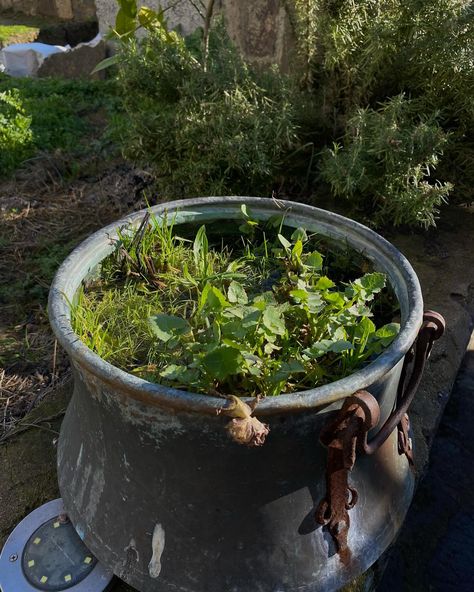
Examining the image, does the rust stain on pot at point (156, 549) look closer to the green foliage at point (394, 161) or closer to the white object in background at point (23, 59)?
the green foliage at point (394, 161)

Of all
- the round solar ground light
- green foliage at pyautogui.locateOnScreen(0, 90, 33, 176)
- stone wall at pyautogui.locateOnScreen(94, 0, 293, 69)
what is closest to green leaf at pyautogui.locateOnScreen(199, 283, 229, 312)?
the round solar ground light

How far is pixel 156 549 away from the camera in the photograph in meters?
1.25

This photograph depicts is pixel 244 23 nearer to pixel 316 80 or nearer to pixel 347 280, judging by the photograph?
pixel 316 80

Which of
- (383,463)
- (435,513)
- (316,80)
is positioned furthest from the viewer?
(316,80)

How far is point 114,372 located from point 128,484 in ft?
0.98

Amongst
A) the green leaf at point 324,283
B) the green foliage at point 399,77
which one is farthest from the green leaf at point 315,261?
A: the green foliage at point 399,77

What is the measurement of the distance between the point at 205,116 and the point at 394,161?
833mm

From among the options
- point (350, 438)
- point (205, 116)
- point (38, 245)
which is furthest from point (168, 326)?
point (38, 245)

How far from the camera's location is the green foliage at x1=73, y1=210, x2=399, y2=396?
1220mm

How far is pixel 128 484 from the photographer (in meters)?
1.26

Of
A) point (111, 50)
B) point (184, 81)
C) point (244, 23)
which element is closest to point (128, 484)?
point (184, 81)

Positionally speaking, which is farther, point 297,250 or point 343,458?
point 297,250

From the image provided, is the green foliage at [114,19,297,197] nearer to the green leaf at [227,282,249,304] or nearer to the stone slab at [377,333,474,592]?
the green leaf at [227,282,249,304]

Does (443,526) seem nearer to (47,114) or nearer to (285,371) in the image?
(285,371)
